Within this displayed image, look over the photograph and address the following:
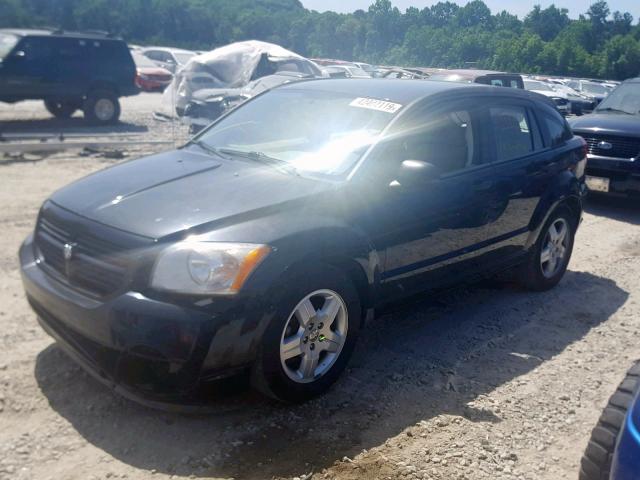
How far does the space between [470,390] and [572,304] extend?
208 cm

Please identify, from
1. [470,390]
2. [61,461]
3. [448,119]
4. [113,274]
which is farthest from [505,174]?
[61,461]

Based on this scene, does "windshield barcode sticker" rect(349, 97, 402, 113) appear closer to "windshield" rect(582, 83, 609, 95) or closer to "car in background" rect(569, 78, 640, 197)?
"car in background" rect(569, 78, 640, 197)

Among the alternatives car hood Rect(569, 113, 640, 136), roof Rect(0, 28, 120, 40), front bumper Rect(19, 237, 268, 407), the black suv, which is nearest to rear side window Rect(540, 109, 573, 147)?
car hood Rect(569, 113, 640, 136)

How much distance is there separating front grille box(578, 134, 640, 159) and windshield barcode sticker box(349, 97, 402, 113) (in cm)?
577

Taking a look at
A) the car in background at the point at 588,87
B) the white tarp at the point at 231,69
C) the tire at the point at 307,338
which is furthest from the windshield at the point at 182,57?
the tire at the point at 307,338

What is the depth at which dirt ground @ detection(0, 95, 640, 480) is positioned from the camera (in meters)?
3.31

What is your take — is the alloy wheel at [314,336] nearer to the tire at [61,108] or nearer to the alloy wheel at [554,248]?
the alloy wheel at [554,248]

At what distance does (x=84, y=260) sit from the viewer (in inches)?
140

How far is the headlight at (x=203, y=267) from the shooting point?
3.30m

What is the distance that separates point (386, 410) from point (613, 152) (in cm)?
680

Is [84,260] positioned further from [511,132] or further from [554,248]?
[554,248]

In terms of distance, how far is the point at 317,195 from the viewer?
12.8 ft

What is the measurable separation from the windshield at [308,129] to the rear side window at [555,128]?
6.54 ft

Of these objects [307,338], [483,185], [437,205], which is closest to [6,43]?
[483,185]
